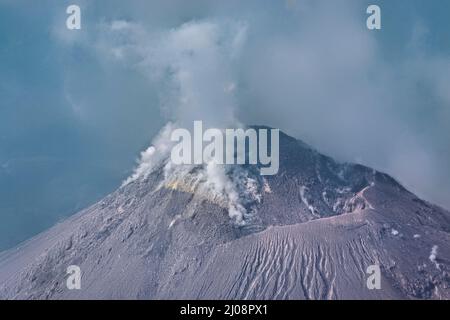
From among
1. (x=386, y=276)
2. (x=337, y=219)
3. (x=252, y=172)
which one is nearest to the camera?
(x=386, y=276)

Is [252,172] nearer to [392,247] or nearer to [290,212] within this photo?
[290,212]

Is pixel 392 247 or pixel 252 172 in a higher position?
pixel 252 172

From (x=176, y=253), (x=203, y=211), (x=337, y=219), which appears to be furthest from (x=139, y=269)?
(x=337, y=219)

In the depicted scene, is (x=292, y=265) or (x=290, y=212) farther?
(x=290, y=212)

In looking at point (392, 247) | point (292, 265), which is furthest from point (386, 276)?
point (292, 265)

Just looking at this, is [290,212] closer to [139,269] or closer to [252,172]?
[252,172]
